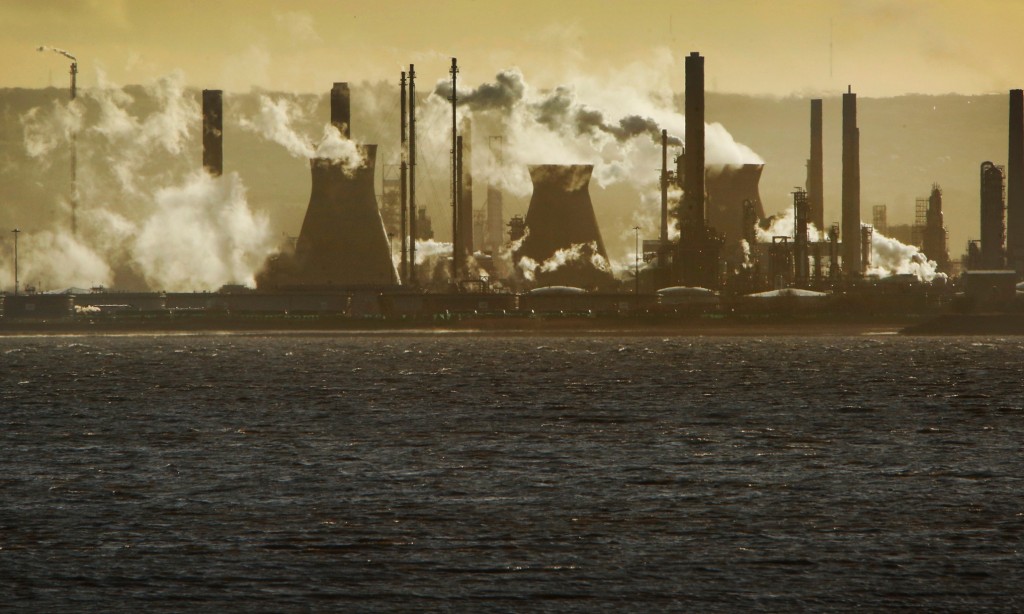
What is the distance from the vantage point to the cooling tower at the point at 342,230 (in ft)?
500

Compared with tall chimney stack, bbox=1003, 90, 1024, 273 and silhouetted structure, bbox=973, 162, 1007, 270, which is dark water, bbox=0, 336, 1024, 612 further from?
silhouetted structure, bbox=973, 162, 1007, 270

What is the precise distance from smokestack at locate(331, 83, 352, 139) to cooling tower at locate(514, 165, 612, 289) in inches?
1236

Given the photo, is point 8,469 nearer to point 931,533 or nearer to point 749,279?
point 931,533

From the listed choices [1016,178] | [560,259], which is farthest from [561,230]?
[1016,178]

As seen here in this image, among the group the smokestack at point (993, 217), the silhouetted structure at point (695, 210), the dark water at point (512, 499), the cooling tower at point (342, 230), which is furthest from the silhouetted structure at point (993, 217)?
the dark water at point (512, 499)

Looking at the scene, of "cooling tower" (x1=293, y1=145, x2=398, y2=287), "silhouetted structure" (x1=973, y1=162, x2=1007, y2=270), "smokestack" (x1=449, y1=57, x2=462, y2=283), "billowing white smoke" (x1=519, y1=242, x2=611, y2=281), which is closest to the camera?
"smokestack" (x1=449, y1=57, x2=462, y2=283)

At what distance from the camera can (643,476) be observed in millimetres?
31031

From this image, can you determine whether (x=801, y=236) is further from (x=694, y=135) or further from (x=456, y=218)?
(x=456, y=218)

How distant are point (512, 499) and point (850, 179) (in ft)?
520

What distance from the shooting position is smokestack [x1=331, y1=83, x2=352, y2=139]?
495 ft

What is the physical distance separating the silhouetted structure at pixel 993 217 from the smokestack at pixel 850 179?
1649 centimetres

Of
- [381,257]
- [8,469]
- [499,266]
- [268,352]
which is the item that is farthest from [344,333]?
[8,469]

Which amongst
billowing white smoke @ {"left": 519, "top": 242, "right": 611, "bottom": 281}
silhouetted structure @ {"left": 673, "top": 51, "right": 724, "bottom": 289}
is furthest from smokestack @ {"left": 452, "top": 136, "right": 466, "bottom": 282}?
billowing white smoke @ {"left": 519, "top": 242, "right": 611, "bottom": 281}

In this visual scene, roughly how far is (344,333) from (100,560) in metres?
126
